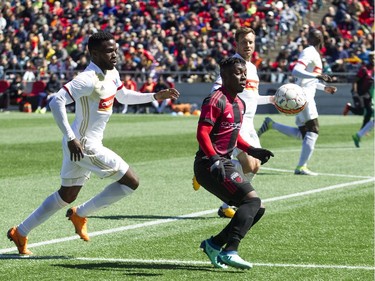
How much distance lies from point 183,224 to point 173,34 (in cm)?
3265

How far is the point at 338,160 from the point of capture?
1905cm

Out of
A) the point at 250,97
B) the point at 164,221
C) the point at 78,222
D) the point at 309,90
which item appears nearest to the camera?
the point at 78,222

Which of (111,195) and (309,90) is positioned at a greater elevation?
(111,195)

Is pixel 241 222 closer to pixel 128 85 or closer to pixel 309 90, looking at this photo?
pixel 309 90

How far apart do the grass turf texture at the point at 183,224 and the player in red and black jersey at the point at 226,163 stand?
0.23m

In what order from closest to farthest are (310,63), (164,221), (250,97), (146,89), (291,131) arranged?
(164,221) < (250,97) < (310,63) < (291,131) < (146,89)

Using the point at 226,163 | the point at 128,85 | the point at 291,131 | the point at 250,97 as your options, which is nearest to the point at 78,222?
the point at 226,163

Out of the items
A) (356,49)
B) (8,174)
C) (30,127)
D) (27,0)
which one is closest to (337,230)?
(8,174)

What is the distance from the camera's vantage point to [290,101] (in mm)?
11242

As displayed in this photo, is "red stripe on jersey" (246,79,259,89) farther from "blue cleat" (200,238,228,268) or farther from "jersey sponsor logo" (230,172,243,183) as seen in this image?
Result: "blue cleat" (200,238,228,268)

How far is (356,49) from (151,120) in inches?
383

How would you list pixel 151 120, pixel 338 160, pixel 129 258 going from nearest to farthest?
pixel 129 258
pixel 338 160
pixel 151 120

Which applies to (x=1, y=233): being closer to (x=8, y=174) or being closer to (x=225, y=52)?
(x=8, y=174)

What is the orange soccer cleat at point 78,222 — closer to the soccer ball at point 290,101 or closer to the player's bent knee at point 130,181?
the player's bent knee at point 130,181
